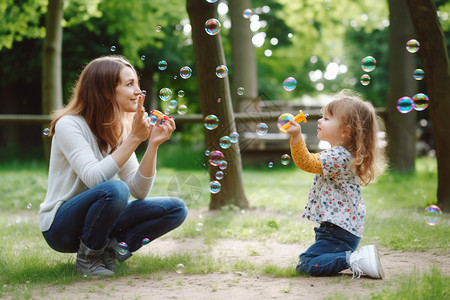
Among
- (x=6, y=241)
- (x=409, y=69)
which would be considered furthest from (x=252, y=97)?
(x=6, y=241)

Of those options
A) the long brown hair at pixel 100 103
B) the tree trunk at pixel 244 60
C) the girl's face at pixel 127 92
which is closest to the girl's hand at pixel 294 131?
the girl's face at pixel 127 92

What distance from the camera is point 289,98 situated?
29109mm

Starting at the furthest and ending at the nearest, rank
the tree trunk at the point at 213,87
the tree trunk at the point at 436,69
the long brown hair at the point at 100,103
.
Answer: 1. the tree trunk at the point at 213,87
2. the tree trunk at the point at 436,69
3. the long brown hair at the point at 100,103

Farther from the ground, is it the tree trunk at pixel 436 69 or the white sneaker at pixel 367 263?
the tree trunk at pixel 436 69

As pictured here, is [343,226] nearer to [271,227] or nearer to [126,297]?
[126,297]

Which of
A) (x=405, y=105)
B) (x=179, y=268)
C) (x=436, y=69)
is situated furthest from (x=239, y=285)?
(x=436, y=69)

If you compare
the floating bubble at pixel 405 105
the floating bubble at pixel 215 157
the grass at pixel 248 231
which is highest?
the floating bubble at pixel 405 105

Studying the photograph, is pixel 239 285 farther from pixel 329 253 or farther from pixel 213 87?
pixel 213 87

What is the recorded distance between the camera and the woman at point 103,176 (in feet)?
9.95

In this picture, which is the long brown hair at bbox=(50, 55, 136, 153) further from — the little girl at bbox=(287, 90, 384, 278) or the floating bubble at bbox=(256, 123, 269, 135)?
the floating bubble at bbox=(256, 123, 269, 135)

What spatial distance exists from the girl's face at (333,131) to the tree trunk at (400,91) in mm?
6489

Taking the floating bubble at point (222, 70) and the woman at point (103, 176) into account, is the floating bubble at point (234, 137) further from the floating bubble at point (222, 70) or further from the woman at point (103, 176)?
the woman at point (103, 176)

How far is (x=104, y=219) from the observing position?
3.03m

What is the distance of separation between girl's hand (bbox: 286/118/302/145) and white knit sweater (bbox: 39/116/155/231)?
1.04 metres
